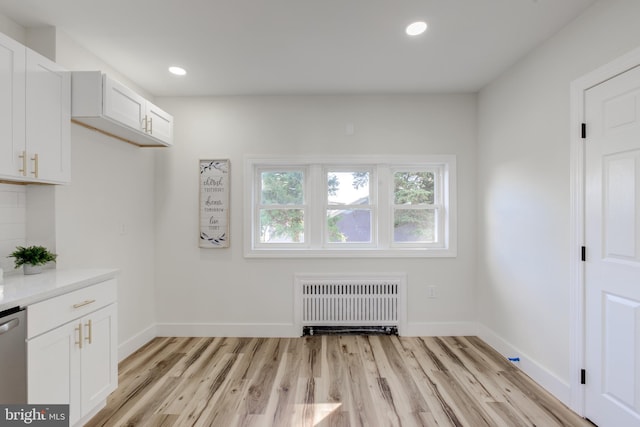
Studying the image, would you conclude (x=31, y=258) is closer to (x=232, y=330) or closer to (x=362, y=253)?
(x=232, y=330)

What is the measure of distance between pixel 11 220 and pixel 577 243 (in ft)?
12.3

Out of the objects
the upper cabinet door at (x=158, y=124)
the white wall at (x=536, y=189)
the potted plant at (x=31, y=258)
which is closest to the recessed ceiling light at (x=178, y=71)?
the upper cabinet door at (x=158, y=124)

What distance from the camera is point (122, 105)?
7.25 ft

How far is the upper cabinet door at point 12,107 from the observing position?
1570mm

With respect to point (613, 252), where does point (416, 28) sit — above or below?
above

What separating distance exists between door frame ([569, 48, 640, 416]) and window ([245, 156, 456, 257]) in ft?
4.25

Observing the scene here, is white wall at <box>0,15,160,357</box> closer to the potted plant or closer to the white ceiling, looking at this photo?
the potted plant

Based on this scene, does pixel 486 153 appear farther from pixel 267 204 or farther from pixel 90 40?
pixel 90 40

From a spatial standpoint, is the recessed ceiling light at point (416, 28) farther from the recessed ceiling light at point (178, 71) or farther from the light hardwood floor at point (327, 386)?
the light hardwood floor at point (327, 386)

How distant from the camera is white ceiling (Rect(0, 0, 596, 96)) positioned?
73.4 inches

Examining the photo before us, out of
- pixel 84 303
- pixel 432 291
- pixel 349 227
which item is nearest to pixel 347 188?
pixel 349 227

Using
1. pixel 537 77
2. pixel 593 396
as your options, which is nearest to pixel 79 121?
pixel 537 77

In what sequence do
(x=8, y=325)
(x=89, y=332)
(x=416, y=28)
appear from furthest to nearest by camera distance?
(x=416, y=28)
(x=89, y=332)
(x=8, y=325)

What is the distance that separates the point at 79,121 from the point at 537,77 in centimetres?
350
